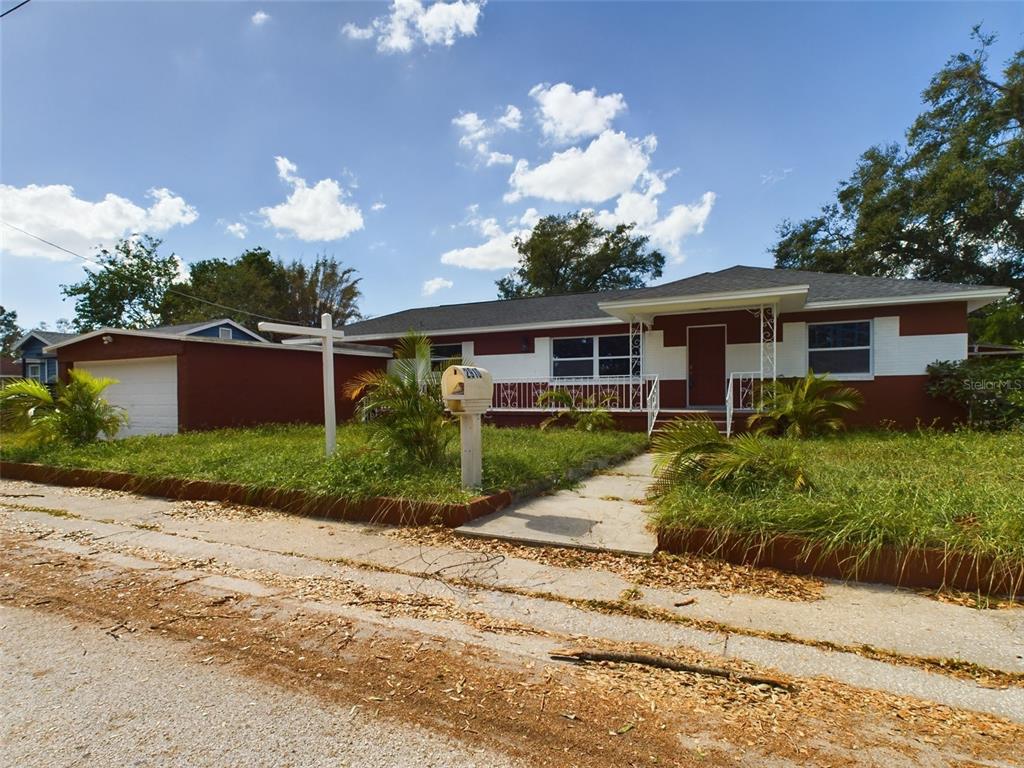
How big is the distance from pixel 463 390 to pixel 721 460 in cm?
265

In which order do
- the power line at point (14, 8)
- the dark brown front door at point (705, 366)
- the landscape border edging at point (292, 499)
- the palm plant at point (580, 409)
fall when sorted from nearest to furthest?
1. the landscape border edging at point (292, 499)
2. the power line at point (14, 8)
3. the palm plant at point (580, 409)
4. the dark brown front door at point (705, 366)

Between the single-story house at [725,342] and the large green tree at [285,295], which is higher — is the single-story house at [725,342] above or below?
below

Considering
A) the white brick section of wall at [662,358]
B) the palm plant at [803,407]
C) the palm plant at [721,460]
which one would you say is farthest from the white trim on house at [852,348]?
the palm plant at [721,460]

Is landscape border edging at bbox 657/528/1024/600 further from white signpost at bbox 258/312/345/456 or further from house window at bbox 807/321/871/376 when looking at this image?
house window at bbox 807/321/871/376

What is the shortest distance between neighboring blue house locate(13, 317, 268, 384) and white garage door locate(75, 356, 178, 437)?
365 inches

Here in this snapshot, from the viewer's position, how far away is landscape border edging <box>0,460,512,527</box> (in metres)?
5.23

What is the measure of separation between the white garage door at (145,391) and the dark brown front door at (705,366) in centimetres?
1156

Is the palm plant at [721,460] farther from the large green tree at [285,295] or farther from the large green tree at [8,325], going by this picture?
the large green tree at [8,325]

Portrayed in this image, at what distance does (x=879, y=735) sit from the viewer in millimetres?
2113

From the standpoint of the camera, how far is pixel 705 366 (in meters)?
12.1

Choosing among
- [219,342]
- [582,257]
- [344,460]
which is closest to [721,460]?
[344,460]

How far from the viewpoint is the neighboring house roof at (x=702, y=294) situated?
10.1m

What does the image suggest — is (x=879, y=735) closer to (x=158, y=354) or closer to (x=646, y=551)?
(x=646, y=551)

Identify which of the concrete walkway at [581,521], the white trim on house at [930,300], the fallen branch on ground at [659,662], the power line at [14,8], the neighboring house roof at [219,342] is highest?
the power line at [14,8]
